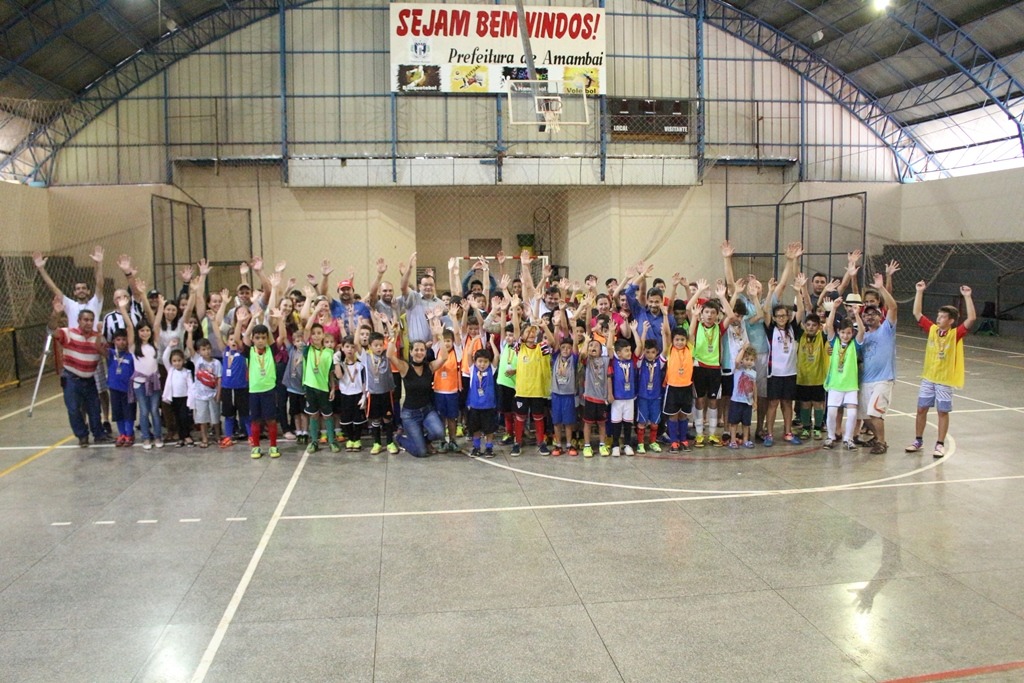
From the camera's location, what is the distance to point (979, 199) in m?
22.3

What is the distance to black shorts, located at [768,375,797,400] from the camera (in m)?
9.59

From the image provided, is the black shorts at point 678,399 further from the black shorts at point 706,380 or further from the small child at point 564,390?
the small child at point 564,390

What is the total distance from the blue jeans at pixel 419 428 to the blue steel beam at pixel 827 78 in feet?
67.1

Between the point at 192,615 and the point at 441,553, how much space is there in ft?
6.15

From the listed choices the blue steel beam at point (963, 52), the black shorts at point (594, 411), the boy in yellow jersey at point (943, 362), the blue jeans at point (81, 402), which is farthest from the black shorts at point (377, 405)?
Answer: the blue steel beam at point (963, 52)

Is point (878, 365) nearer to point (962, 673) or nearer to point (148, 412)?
point (962, 673)

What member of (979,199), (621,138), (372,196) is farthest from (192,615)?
(979,199)

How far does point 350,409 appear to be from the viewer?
9570 mm

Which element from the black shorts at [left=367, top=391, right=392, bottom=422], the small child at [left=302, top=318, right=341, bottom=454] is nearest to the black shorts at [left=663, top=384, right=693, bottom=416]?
the black shorts at [left=367, top=391, right=392, bottom=422]

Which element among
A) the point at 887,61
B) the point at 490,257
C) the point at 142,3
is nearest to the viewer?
the point at 142,3

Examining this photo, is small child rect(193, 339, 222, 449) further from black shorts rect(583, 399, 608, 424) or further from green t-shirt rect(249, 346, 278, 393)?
black shorts rect(583, 399, 608, 424)

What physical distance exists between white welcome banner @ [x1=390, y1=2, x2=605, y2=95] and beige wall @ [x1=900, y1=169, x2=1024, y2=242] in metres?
10.8

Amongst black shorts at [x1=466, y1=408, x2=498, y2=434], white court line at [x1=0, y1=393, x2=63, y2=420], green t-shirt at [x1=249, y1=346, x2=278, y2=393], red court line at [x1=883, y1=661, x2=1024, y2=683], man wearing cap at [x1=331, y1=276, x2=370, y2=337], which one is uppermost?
man wearing cap at [x1=331, y1=276, x2=370, y2=337]

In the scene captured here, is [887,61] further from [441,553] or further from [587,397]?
[441,553]
